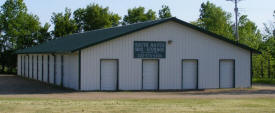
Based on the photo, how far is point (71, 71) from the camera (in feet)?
75.7

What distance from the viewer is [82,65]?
21.5 meters

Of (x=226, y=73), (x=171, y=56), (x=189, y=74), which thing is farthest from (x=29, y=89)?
(x=226, y=73)

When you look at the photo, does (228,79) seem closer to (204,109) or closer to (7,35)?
(204,109)

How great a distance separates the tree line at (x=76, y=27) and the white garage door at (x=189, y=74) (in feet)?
49.9

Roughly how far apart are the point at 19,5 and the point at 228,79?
3019cm

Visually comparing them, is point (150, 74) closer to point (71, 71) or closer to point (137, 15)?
point (71, 71)

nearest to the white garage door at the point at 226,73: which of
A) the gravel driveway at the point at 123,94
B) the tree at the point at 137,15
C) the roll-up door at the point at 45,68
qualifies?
the gravel driveway at the point at 123,94

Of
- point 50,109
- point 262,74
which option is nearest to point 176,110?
point 50,109

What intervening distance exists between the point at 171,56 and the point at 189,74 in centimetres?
160

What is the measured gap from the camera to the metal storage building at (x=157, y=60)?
2194 centimetres

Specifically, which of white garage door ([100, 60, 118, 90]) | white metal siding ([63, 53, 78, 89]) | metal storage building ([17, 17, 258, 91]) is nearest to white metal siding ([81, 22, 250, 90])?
metal storage building ([17, 17, 258, 91])

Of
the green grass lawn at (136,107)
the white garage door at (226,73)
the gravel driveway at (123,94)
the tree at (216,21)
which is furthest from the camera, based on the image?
the tree at (216,21)

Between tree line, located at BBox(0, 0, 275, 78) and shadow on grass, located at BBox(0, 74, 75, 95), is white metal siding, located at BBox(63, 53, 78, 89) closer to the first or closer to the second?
shadow on grass, located at BBox(0, 74, 75, 95)

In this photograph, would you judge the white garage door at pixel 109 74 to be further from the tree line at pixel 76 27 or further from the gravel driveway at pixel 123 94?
the tree line at pixel 76 27
